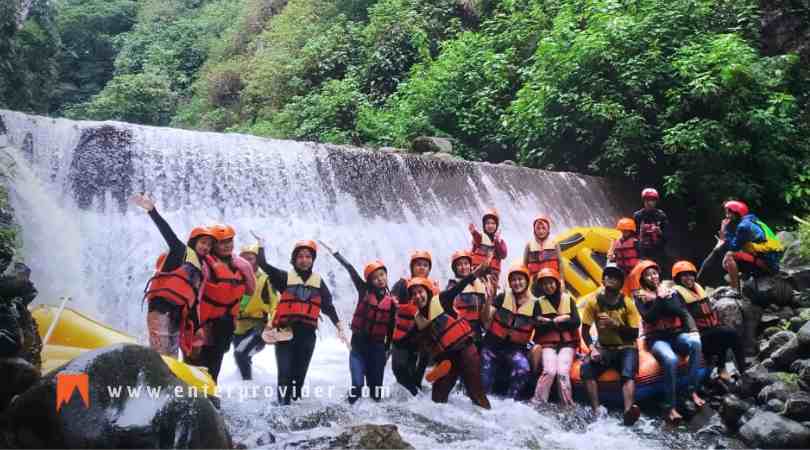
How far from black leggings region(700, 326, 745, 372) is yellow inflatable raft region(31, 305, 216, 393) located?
415 cm

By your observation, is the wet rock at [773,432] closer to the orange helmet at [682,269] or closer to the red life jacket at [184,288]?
the orange helmet at [682,269]

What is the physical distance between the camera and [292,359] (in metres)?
5.11

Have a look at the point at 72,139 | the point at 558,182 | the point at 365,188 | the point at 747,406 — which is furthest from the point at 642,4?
the point at 72,139

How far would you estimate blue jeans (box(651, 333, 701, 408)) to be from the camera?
554 centimetres

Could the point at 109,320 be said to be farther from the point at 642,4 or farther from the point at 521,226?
the point at 642,4

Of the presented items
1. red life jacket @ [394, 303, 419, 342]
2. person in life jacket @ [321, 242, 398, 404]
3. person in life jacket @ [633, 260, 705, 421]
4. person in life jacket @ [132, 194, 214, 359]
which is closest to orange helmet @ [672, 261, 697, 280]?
person in life jacket @ [633, 260, 705, 421]

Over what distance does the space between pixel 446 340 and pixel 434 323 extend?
17 cm

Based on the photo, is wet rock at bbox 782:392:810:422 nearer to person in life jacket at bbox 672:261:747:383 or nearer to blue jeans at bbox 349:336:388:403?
person in life jacket at bbox 672:261:747:383

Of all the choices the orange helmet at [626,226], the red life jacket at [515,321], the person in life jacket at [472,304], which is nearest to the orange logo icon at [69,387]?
the person in life jacket at [472,304]

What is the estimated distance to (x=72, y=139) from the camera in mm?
7582

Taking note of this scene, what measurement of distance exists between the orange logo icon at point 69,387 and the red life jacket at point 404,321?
259cm

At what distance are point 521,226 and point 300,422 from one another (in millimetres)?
5953

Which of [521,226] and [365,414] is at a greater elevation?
[521,226]

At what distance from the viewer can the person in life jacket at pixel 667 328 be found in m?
5.59
